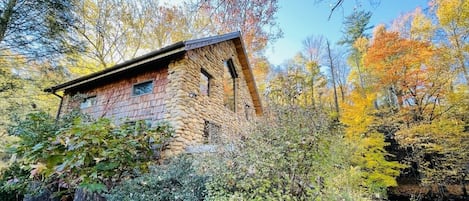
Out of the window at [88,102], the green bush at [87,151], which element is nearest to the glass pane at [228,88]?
the green bush at [87,151]

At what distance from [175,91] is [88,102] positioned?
15.3 feet

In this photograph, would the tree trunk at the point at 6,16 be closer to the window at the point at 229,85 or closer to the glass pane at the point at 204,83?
the glass pane at the point at 204,83

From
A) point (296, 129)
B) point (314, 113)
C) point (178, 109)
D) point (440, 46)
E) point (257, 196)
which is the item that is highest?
point (440, 46)

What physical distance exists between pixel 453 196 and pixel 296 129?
12500mm

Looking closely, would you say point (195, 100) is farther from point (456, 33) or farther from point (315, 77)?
point (315, 77)

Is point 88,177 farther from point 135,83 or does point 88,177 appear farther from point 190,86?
point 135,83

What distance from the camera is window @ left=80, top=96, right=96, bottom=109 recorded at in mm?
8916

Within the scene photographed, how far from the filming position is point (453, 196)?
1067 centimetres

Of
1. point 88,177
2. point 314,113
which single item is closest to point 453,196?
point 314,113

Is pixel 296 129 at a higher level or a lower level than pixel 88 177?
higher

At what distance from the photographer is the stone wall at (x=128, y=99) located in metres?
7.06

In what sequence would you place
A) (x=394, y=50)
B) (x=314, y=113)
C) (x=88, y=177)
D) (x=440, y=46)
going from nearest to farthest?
(x=314, y=113) → (x=88, y=177) → (x=440, y=46) → (x=394, y=50)

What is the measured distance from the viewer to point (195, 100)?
7.23m

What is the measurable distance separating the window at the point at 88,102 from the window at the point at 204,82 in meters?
4.40
